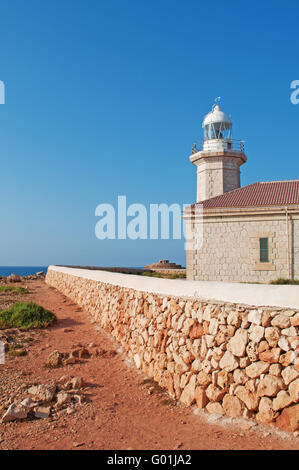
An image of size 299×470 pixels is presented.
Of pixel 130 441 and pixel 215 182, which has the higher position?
pixel 215 182

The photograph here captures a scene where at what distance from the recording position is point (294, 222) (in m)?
17.3

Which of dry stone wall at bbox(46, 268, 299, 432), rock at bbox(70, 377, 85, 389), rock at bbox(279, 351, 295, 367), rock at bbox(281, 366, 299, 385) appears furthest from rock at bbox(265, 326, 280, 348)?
rock at bbox(70, 377, 85, 389)

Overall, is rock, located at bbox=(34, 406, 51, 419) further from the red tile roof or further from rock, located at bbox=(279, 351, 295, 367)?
the red tile roof

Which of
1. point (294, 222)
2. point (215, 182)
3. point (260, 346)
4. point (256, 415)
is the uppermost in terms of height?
point (215, 182)

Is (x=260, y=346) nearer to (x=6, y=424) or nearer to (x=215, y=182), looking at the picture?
(x=6, y=424)

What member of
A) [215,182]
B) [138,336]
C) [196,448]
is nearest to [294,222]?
[215,182]

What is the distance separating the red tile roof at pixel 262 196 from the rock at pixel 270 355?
554 inches

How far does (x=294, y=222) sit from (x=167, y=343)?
42.3ft

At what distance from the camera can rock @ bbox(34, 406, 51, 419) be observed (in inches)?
199

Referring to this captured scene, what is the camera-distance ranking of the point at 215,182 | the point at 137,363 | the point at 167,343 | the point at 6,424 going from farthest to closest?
the point at 215,182, the point at 137,363, the point at 167,343, the point at 6,424

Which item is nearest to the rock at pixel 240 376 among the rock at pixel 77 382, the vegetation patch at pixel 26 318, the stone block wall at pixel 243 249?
the rock at pixel 77 382

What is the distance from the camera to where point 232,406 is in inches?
184

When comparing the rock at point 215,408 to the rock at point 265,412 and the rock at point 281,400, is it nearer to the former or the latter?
the rock at point 265,412
